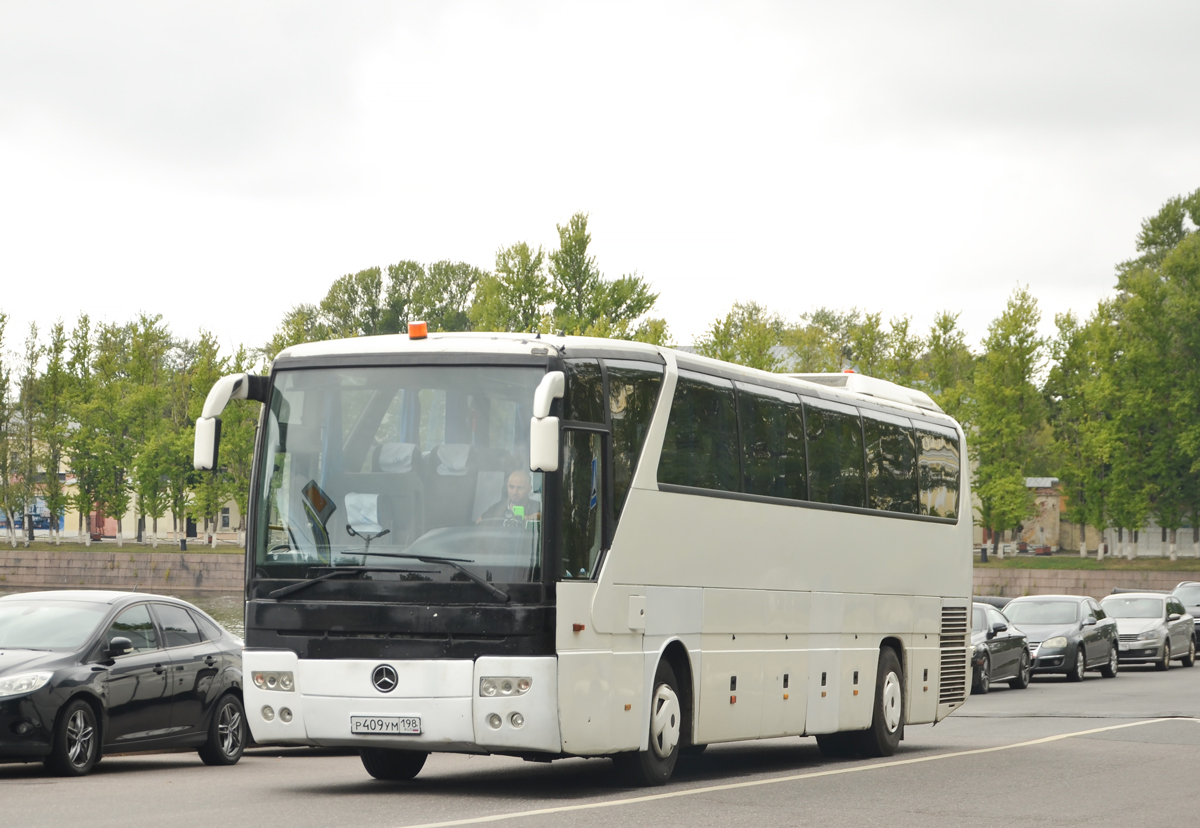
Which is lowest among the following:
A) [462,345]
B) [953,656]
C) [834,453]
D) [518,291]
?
[953,656]

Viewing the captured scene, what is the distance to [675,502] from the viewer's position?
12.7 m

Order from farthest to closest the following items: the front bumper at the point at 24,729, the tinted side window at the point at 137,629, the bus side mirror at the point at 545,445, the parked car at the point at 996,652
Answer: the parked car at the point at 996,652
the tinted side window at the point at 137,629
the front bumper at the point at 24,729
the bus side mirror at the point at 545,445

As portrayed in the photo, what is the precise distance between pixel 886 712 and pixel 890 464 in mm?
2630

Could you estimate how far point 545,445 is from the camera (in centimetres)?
1058

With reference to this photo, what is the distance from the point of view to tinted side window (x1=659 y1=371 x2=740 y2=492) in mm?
12695

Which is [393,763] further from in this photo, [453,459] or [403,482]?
[453,459]

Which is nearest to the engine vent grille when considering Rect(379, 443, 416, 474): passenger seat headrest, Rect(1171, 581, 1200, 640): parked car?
Rect(379, 443, 416, 474): passenger seat headrest

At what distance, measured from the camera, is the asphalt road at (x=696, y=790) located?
10109mm

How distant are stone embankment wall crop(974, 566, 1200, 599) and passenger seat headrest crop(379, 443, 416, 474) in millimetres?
54905

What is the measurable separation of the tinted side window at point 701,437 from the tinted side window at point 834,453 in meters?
1.73

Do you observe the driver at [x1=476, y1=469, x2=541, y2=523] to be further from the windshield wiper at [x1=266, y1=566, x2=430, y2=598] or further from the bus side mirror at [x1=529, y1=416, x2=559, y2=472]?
the windshield wiper at [x1=266, y1=566, x2=430, y2=598]

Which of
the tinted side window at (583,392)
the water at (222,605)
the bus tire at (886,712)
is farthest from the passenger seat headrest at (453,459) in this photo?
the water at (222,605)

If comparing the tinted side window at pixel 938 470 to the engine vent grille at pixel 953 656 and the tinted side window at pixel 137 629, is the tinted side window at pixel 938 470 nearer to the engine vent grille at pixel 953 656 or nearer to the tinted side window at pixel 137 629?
the engine vent grille at pixel 953 656

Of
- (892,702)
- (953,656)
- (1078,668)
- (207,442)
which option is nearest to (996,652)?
(1078,668)
